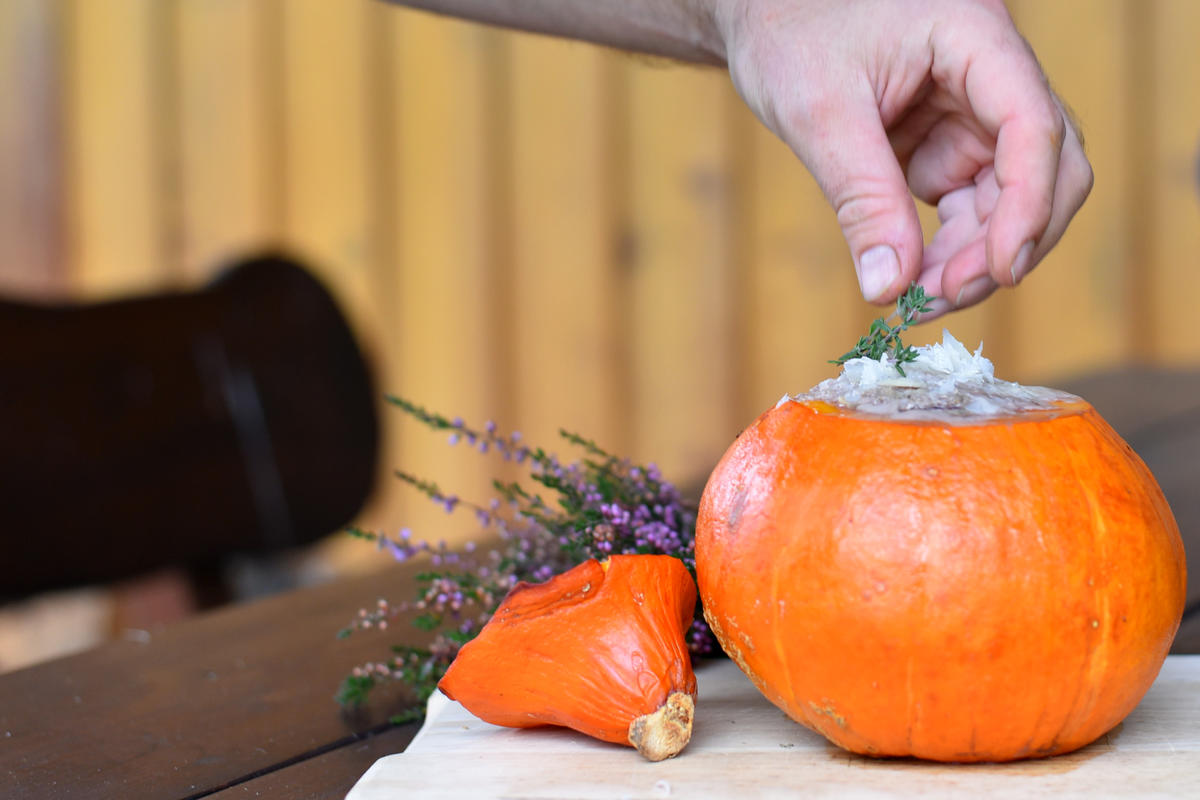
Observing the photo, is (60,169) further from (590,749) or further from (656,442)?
(590,749)

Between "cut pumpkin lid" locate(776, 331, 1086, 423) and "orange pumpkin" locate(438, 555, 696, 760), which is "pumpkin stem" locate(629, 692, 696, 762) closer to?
"orange pumpkin" locate(438, 555, 696, 760)

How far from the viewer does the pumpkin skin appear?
1.41 feet

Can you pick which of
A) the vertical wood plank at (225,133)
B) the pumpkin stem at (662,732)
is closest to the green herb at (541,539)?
the pumpkin stem at (662,732)

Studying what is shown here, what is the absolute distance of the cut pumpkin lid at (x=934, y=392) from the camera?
48cm

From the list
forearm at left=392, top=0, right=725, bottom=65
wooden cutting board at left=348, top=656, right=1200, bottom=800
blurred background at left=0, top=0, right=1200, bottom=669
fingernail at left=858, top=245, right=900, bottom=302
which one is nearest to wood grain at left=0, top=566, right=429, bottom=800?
wooden cutting board at left=348, top=656, right=1200, bottom=800

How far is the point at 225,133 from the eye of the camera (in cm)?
260

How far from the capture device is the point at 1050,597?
43 cm

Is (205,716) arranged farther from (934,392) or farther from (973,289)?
(973,289)

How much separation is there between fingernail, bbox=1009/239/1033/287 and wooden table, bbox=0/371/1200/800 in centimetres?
26

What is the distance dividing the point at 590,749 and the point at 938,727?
0.15m

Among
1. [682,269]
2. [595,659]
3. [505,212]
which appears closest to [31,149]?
[505,212]

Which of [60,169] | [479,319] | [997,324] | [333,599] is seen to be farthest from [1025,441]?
[60,169]

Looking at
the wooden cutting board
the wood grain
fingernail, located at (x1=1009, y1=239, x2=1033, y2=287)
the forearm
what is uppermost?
the forearm

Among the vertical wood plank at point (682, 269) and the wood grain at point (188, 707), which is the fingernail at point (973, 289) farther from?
the vertical wood plank at point (682, 269)
